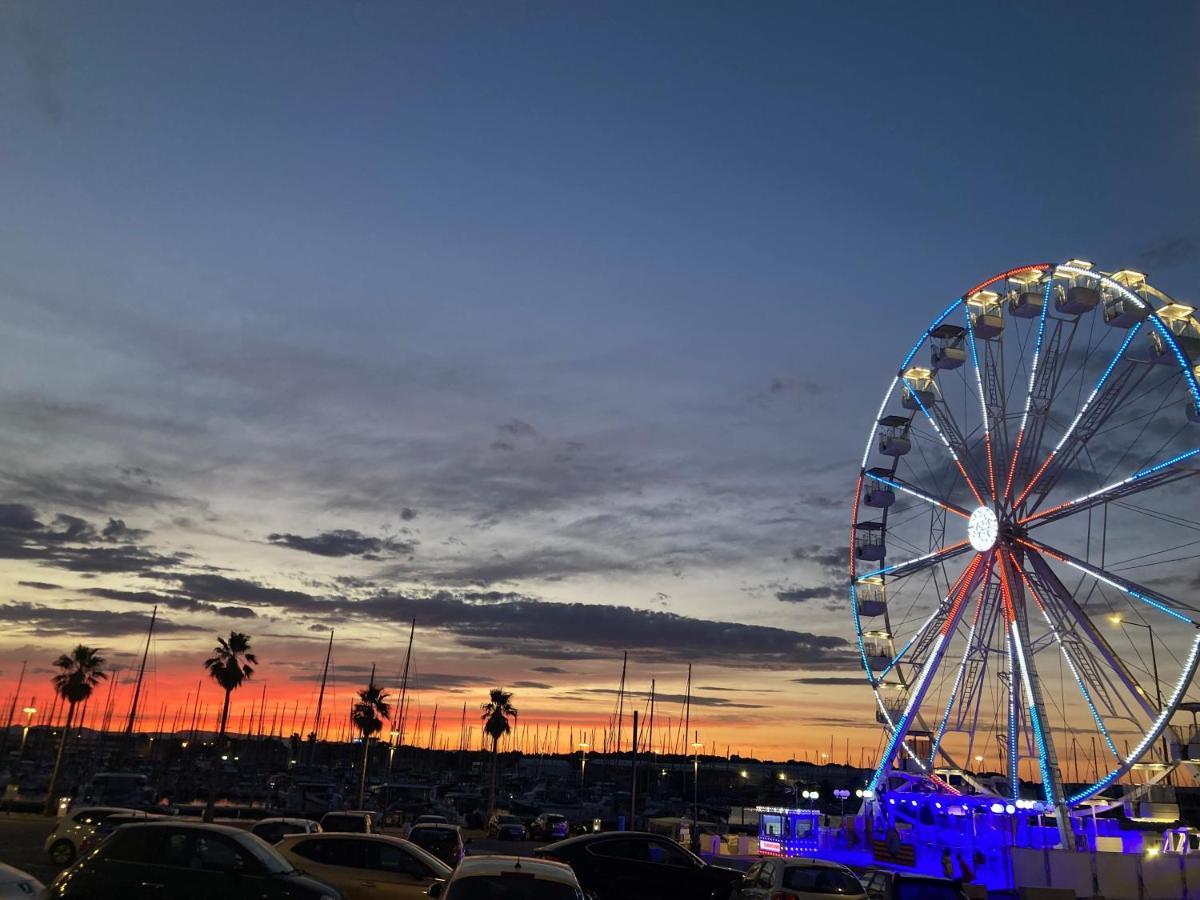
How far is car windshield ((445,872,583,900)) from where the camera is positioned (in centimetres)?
917

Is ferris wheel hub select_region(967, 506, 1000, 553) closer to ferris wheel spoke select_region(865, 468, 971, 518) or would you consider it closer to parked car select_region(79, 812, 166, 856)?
ferris wheel spoke select_region(865, 468, 971, 518)

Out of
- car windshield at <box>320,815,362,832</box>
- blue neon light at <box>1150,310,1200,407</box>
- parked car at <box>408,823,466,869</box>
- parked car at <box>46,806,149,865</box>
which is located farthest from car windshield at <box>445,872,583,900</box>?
blue neon light at <box>1150,310,1200,407</box>

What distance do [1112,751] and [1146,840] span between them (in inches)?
186

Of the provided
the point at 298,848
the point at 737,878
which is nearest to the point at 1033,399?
the point at 737,878

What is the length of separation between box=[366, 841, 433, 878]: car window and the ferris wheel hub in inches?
1109

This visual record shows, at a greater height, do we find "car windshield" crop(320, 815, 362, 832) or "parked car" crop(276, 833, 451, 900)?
"parked car" crop(276, 833, 451, 900)

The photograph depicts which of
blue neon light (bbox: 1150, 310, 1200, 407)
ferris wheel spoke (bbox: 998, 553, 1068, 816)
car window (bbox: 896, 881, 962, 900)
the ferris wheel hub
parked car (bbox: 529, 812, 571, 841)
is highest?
blue neon light (bbox: 1150, 310, 1200, 407)

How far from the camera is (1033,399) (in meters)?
36.6

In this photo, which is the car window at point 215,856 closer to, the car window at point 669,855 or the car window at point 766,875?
the car window at point 766,875

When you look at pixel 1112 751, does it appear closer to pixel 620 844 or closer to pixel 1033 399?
pixel 1033 399

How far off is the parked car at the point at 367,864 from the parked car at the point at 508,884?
6.39 meters

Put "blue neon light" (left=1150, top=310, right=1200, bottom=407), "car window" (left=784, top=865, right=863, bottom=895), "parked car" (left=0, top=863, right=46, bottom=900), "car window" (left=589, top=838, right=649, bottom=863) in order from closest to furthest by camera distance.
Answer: "parked car" (left=0, top=863, right=46, bottom=900), "car window" (left=784, top=865, right=863, bottom=895), "car window" (left=589, top=838, right=649, bottom=863), "blue neon light" (left=1150, top=310, right=1200, bottom=407)

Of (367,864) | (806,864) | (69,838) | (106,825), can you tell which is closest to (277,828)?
(106,825)

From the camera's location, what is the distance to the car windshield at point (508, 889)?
9.17 m
